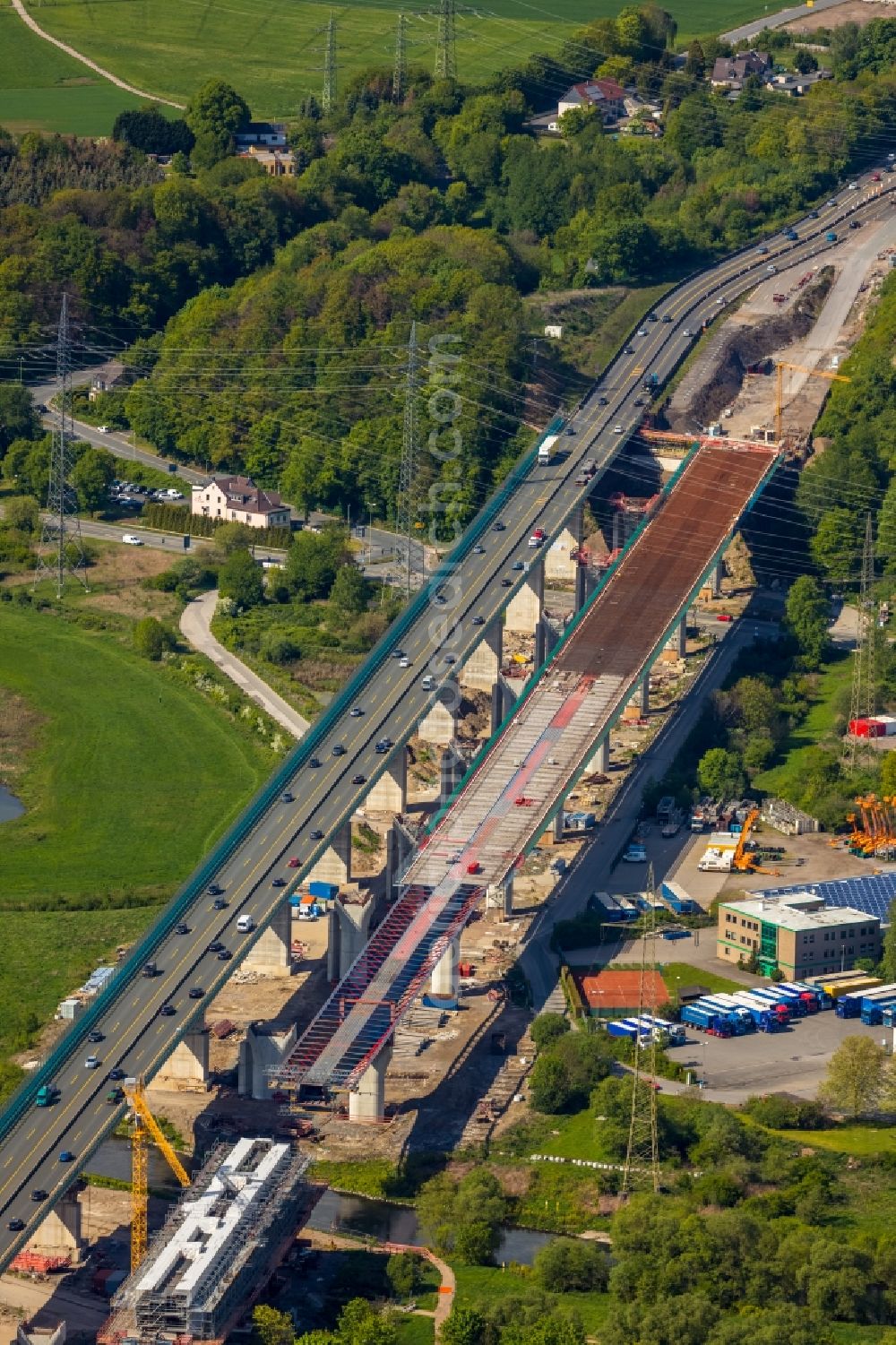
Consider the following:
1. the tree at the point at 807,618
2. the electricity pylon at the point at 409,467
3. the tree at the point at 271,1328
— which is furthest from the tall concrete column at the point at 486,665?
the tree at the point at 271,1328

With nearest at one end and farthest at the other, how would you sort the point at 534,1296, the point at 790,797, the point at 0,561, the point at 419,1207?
the point at 534,1296 → the point at 419,1207 → the point at 790,797 → the point at 0,561

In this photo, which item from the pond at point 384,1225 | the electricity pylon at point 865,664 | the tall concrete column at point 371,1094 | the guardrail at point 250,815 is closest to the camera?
the pond at point 384,1225

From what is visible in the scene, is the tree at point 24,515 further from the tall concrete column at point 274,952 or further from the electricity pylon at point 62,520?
the tall concrete column at point 274,952

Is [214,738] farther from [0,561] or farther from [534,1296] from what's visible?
[534,1296]

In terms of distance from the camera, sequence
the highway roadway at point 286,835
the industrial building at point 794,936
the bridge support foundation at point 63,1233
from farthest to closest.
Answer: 1. the industrial building at point 794,936
2. the highway roadway at point 286,835
3. the bridge support foundation at point 63,1233

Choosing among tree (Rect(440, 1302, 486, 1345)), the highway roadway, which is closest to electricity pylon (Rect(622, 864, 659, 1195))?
tree (Rect(440, 1302, 486, 1345))

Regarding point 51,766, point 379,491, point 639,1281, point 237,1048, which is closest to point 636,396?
point 379,491

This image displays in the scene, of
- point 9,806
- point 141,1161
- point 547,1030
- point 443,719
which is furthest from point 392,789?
point 141,1161
